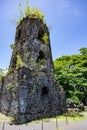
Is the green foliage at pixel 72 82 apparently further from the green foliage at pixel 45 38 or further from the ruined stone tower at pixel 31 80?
the green foliage at pixel 45 38

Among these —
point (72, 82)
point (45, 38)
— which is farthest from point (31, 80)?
point (72, 82)

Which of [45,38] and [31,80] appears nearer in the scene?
[31,80]

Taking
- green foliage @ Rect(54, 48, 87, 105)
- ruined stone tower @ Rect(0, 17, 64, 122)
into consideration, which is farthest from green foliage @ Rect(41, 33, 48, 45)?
green foliage @ Rect(54, 48, 87, 105)

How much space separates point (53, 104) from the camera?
15906mm

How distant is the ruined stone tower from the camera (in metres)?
13.7

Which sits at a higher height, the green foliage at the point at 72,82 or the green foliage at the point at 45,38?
the green foliage at the point at 45,38

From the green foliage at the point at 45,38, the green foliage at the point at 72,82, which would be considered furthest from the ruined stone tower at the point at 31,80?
the green foliage at the point at 72,82

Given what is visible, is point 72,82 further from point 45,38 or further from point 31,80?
point 31,80

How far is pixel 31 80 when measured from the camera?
14750mm

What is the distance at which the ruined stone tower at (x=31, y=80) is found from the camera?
13.7 metres

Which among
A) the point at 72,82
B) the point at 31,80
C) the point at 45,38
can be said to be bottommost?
the point at 31,80

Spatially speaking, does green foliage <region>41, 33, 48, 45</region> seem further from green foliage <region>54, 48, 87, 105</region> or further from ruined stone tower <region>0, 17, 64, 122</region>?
green foliage <region>54, 48, 87, 105</region>

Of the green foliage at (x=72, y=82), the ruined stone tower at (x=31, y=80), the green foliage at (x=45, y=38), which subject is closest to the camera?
the ruined stone tower at (x=31, y=80)

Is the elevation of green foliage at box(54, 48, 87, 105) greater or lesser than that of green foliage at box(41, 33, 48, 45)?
lesser
